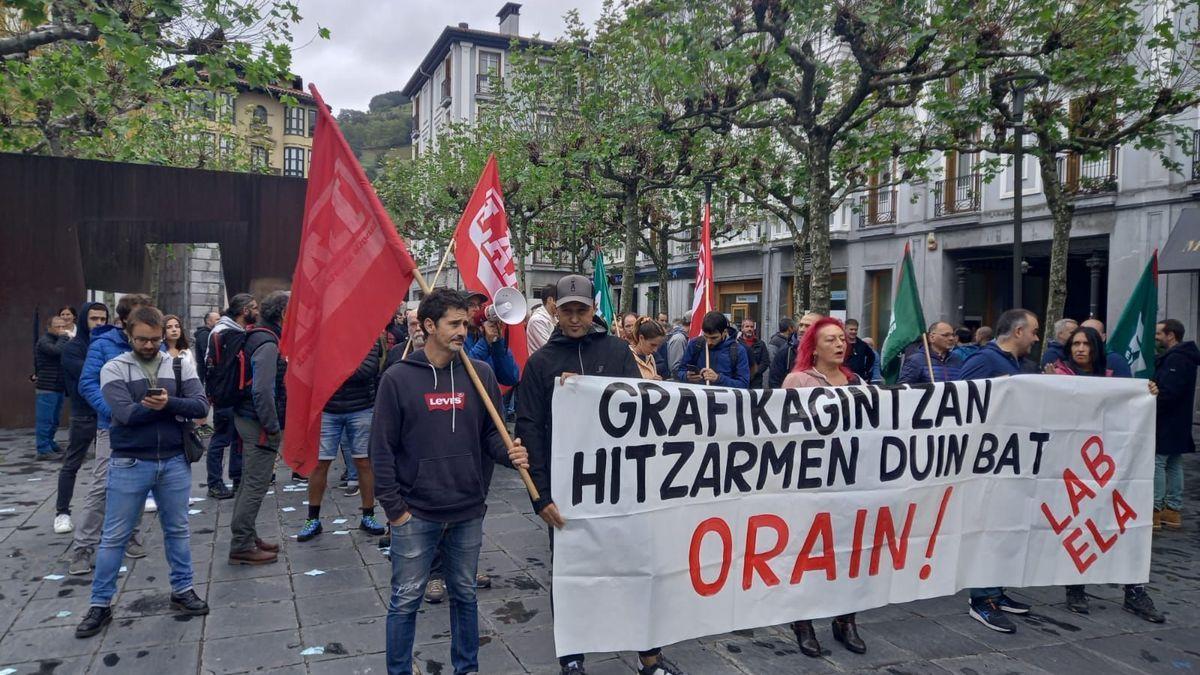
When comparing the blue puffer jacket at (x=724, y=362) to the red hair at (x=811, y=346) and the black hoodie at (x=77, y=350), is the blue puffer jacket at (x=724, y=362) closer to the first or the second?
the red hair at (x=811, y=346)

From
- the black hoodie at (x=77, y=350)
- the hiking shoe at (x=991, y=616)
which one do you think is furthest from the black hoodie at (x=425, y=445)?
the black hoodie at (x=77, y=350)

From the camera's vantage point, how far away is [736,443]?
4270mm

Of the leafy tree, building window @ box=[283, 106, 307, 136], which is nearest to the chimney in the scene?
building window @ box=[283, 106, 307, 136]

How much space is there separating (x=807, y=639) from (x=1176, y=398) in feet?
17.3

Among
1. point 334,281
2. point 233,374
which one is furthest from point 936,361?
point 233,374

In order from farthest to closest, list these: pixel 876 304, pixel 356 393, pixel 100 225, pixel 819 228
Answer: pixel 876 304 → pixel 100 225 → pixel 819 228 → pixel 356 393

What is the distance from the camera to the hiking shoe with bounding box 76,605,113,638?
4.61 meters

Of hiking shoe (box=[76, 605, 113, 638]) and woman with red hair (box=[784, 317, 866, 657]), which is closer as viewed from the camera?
woman with red hair (box=[784, 317, 866, 657])

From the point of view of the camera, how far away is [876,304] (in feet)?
86.3

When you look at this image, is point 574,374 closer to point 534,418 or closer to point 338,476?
point 534,418

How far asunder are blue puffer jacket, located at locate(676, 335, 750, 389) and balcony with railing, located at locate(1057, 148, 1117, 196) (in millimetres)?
12718

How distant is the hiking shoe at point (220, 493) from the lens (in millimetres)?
8344

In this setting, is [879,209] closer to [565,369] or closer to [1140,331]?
[1140,331]

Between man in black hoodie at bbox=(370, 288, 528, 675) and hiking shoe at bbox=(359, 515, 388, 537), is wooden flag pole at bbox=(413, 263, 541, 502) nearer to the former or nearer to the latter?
man in black hoodie at bbox=(370, 288, 528, 675)
